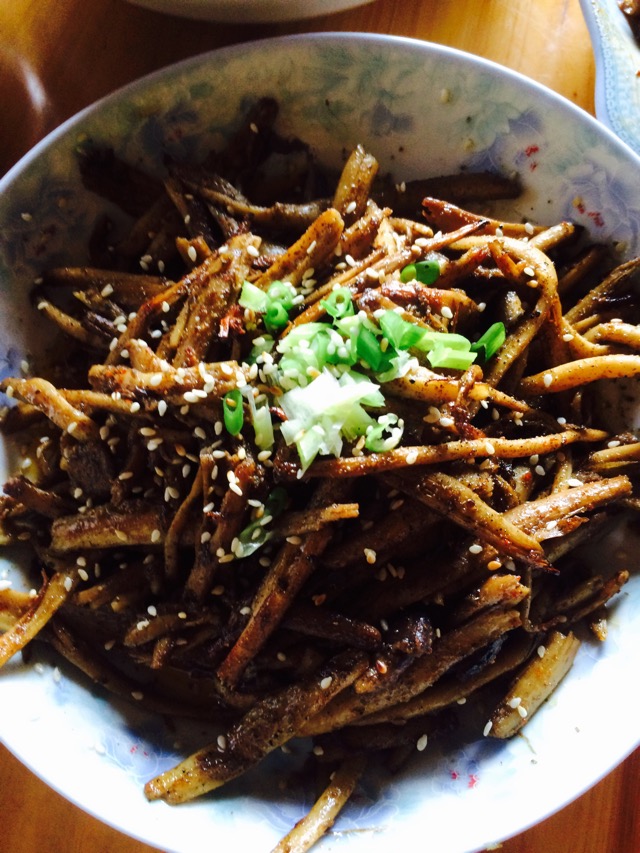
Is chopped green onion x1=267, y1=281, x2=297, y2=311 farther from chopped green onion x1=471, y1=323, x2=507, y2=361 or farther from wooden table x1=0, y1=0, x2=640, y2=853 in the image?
wooden table x1=0, y1=0, x2=640, y2=853

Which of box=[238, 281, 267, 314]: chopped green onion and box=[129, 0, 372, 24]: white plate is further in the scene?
box=[129, 0, 372, 24]: white plate

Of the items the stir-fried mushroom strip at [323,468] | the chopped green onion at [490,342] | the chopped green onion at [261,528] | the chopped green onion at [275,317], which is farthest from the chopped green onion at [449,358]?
the chopped green onion at [261,528]

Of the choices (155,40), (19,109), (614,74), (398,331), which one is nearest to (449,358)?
(398,331)

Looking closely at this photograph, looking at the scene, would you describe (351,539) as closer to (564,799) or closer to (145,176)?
(564,799)

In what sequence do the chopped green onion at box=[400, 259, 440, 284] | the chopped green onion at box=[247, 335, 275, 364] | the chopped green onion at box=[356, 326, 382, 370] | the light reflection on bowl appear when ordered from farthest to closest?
the light reflection on bowl
the chopped green onion at box=[400, 259, 440, 284]
the chopped green onion at box=[247, 335, 275, 364]
the chopped green onion at box=[356, 326, 382, 370]

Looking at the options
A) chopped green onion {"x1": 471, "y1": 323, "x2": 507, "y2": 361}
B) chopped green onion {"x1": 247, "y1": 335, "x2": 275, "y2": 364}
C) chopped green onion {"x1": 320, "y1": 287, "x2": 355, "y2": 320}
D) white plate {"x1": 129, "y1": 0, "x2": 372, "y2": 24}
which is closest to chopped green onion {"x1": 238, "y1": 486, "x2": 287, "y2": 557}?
chopped green onion {"x1": 247, "y1": 335, "x2": 275, "y2": 364}

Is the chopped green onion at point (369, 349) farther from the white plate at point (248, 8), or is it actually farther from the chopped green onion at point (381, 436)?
the white plate at point (248, 8)
